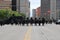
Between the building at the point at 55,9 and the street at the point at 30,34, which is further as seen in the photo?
the building at the point at 55,9

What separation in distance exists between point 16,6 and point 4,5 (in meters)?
19.0

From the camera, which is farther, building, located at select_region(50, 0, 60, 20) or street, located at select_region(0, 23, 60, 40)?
building, located at select_region(50, 0, 60, 20)

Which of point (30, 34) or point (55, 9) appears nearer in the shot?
point (30, 34)

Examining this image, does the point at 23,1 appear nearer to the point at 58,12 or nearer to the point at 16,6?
the point at 16,6

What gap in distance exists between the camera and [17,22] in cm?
6769

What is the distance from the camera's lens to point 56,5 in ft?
621

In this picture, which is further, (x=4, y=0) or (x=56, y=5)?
(x=56, y=5)

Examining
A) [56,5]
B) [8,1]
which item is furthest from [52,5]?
[8,1]

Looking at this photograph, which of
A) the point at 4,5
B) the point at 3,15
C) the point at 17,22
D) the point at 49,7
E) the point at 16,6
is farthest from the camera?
the point at 49,7

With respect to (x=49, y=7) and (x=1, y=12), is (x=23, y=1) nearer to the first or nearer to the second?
(x=49, y=7)

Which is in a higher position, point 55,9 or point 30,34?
point 30,34

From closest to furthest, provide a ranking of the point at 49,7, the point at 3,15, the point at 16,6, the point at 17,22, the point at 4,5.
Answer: the point at 17,22, the point at 3,15, the point at 4,5, the point at 16,6, the point at 49,7

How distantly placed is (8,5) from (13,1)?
11.3m

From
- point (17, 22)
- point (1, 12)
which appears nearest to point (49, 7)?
point (1, 12)
